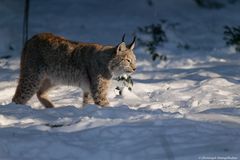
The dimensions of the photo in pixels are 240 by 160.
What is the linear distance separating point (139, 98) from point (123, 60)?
1134 millimetres

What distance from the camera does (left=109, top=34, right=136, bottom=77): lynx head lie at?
327 inches

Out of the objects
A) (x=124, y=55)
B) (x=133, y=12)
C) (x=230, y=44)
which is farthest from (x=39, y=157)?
(x=133, y=12)

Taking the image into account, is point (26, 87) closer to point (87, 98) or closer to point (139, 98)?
point (87, 98)

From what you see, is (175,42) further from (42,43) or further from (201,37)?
(42,43)

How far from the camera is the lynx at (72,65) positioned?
328 inches

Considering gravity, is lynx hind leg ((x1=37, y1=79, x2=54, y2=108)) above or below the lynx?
below

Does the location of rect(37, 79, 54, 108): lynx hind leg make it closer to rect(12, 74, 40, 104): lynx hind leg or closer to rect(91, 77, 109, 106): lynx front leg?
rect(12, 74, 40, 104): lynx hind leg

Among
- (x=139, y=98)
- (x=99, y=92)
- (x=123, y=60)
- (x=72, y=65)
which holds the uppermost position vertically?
(x=123, y=60)

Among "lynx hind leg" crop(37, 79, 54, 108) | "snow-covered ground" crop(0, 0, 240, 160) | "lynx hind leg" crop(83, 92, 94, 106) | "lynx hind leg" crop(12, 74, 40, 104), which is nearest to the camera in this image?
"snow-covered ground" crop(0, 0, 240, 160)

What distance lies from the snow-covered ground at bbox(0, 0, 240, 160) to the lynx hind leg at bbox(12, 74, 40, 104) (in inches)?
7.4

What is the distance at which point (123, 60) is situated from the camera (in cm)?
830

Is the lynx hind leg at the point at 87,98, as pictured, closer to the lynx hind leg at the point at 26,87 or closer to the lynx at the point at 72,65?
the lynx at the point at 72,65

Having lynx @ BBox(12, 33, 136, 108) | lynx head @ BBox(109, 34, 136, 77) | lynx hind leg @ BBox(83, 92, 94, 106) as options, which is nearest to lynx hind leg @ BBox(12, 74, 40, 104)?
lynx @ BBox(12, 33, 136, 108)

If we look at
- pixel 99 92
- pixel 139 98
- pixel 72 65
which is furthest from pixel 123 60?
pixel 139 98
